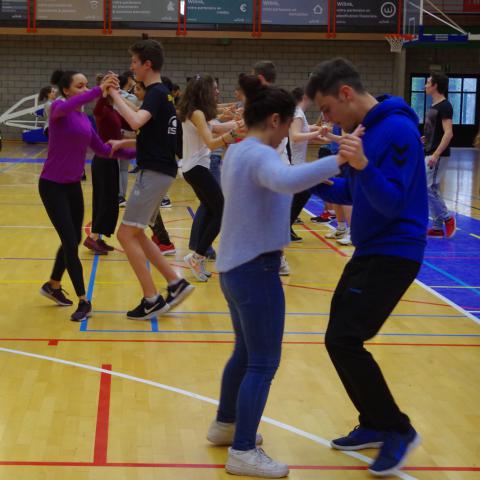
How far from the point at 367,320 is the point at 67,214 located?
3.06 metres

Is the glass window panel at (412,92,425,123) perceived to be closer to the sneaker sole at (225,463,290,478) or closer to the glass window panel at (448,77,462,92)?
the glass window panel at (448,77,462,92)

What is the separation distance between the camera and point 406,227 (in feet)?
11.4

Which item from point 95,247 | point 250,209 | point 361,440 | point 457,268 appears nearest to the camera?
point 250,209

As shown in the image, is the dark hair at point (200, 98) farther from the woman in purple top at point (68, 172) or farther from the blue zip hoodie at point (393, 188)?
the blue zip hoodie at point (393, 188)

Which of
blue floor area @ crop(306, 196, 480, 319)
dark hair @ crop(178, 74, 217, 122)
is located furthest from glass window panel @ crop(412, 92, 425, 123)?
dark hair @ crop(178, 74, 217, 122)

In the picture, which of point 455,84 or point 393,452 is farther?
point 455,84

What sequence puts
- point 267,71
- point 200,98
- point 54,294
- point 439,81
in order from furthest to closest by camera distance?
point 439,81 → point 267,71 → point 200,98 → point 54,294

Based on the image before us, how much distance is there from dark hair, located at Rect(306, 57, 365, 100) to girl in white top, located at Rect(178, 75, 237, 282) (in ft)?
10.6

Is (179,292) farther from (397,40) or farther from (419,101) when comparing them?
(419,101)

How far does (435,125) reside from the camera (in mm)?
9875

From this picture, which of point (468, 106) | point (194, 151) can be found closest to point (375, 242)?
point (194, 151)

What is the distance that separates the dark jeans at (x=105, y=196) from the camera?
836cm

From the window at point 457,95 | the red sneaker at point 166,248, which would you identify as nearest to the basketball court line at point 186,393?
the red sneaker at point 166,248

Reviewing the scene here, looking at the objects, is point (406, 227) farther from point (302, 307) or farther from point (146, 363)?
point (302, 307)
